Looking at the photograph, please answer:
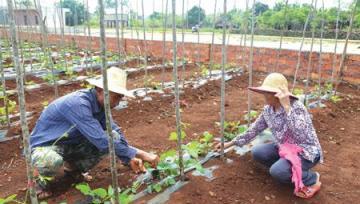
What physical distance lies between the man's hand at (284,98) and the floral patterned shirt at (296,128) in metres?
0.04

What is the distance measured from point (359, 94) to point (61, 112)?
5.36 meters

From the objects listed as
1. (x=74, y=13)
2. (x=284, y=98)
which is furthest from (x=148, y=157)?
(x=74, y=13)

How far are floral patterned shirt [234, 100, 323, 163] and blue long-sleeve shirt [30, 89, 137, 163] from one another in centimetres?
102

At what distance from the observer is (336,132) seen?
12.3 ft

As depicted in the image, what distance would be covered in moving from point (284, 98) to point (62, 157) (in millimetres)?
1578

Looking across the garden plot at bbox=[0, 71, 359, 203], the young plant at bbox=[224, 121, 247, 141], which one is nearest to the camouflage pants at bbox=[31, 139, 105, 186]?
the garden plot at bbox=[0, 71, 359, 203]

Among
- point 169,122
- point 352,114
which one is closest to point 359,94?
point 352,114

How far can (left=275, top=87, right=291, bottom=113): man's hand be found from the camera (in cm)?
222

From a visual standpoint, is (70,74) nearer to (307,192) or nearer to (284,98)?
(284,98)

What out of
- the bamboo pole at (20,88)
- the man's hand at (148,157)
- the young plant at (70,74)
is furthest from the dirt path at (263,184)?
the young plant at (70,74)

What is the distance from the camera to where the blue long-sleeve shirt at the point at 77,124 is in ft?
7.23

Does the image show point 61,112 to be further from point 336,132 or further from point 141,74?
point 141,74

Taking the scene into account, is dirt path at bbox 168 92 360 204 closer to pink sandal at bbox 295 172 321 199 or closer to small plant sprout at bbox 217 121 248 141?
pink sandal at bbox 295 172 321 199

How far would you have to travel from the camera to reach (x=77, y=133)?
7.98 feet
